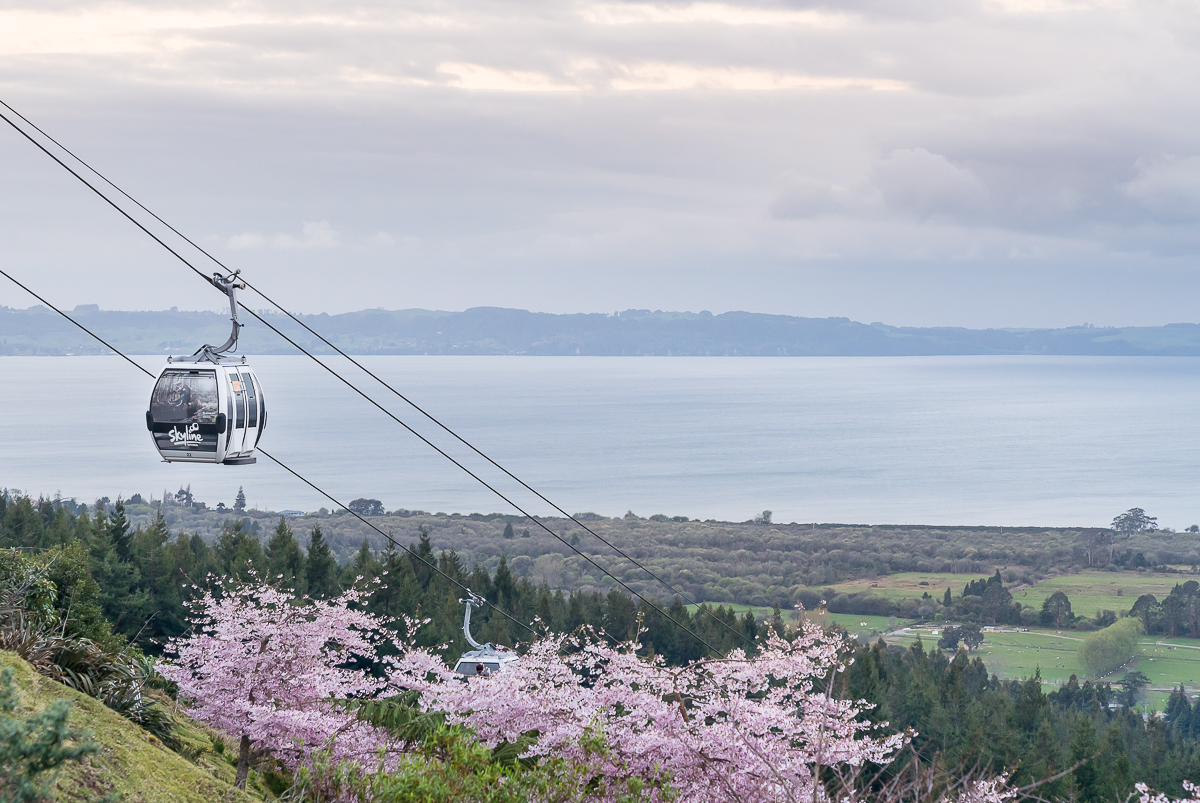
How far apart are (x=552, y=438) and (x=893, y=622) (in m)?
102

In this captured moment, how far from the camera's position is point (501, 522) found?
9706 centimetres

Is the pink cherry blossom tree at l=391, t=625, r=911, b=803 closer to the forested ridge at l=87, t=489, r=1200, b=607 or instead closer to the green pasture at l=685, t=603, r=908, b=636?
the green pasture at l=685, t=603, r=908, b=636

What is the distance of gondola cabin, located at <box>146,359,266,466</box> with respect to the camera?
31.8 feet

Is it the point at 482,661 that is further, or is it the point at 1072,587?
the point at 1072,587

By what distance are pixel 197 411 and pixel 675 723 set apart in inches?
215

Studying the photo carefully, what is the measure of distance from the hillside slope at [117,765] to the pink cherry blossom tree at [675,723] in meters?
2.59

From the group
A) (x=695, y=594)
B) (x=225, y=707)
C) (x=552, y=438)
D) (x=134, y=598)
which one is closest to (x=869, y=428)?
(x=552, y=438)

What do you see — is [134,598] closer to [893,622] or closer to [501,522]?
[893,622]

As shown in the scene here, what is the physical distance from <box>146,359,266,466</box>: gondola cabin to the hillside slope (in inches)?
97.5

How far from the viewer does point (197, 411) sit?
971 centimetres

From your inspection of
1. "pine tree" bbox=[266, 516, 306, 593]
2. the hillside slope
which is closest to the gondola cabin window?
the hillside slope

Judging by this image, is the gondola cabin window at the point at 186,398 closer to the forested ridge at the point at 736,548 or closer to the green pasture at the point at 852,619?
the green pasture at the point at 852,619

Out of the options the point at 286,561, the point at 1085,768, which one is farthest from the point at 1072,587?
the point at 286,561

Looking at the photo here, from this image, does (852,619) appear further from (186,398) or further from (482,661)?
(186,398)
